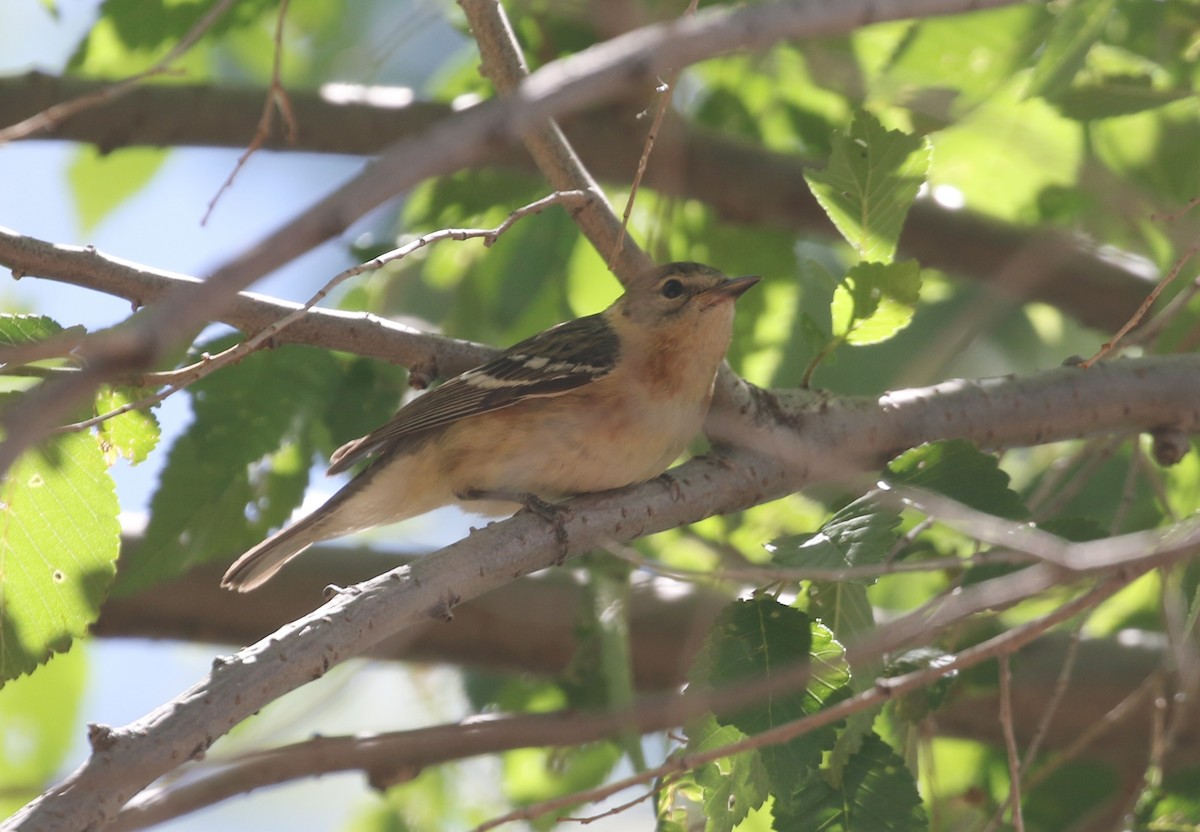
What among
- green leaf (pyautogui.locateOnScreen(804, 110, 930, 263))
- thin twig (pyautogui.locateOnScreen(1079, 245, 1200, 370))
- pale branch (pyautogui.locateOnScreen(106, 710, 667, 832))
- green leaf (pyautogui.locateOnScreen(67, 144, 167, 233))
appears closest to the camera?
pale branch (pyautogui.locateOnScreen(106, 710, 667, 832))

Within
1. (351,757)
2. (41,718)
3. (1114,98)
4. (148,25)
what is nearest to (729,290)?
(1114,98)

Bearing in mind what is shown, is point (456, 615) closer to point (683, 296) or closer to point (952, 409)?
point (683, 296)

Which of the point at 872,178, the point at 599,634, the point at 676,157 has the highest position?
the point at 872,178

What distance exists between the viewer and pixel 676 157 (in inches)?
213

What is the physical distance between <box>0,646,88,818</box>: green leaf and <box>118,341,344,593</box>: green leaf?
1.44m

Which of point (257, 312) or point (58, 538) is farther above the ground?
point (257, 312)

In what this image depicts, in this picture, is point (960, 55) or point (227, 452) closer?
point (227, 452)

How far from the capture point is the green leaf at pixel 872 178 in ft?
11.9

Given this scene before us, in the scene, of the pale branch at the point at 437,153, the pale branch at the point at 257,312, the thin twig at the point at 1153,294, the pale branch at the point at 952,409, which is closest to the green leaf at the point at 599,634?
the pale branch at the point at 952,409

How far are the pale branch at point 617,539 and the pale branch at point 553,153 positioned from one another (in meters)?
0.75

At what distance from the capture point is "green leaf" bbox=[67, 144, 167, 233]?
602 cm

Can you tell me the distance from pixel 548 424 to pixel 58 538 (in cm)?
199

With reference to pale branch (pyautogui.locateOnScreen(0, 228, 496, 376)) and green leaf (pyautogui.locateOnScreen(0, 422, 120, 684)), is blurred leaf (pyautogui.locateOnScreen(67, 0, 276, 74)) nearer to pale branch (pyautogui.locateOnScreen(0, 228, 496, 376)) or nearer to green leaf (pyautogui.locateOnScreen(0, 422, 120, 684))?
pale branch (pyautogui.locateOnScreen(0, 228, 496, 376))

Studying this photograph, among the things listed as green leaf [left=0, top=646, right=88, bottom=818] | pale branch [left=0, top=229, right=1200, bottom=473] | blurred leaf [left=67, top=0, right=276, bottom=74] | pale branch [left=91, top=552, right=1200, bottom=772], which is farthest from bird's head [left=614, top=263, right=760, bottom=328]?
green leaf [left=0, top=646, right=88, bottom=818]
